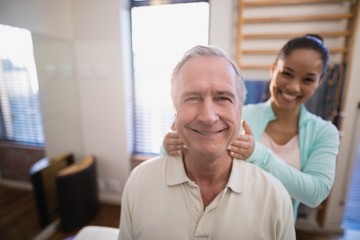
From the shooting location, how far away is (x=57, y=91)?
2.38m

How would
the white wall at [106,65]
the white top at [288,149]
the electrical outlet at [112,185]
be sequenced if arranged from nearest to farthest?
the white top at [288,149] < the white wall at [106,65] < the electrical outlet at [112,185]

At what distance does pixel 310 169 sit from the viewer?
914 mm

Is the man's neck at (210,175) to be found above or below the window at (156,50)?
below

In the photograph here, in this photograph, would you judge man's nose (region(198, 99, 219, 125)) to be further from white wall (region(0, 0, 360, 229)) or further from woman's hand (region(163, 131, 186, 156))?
white wall (region(0, 0, 360, 229))

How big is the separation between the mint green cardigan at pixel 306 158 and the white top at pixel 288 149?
2 centimetres

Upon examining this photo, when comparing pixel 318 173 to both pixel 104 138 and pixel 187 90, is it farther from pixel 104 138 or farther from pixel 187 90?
pixel 104 138

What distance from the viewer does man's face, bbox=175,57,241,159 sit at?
0.70 m

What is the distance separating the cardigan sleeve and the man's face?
8.3 inches

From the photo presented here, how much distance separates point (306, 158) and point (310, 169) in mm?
87

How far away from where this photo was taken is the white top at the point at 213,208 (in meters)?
0.75

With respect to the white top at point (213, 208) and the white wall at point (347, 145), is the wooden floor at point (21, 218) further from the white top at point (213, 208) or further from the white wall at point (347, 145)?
the white wall at point (347, 145)

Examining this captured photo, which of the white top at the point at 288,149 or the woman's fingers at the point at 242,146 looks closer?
the woman's fingers at the point at 242,146

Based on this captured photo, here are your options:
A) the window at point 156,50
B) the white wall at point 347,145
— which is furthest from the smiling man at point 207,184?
the white wall at point 347,145

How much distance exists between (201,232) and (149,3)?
2439 millimetres
